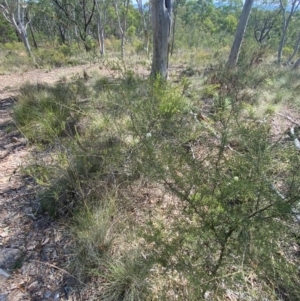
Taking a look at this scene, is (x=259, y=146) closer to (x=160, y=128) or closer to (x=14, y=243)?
(x=160, y=128)

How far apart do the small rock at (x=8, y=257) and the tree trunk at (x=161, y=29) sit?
3.43m

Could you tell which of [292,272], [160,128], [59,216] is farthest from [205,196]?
[59,216]

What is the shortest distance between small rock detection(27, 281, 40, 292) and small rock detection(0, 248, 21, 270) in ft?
0.68

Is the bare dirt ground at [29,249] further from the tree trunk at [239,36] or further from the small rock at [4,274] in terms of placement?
the tree trunk at [239,36]

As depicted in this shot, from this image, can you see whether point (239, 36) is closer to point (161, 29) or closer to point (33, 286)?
point (161, 29)

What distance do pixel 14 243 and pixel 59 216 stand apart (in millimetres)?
353

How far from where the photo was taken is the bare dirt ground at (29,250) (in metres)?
1.31

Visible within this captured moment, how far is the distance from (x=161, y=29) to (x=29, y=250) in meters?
3.97

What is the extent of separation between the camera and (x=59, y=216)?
1.75m

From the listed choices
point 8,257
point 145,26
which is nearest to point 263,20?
point 145,26

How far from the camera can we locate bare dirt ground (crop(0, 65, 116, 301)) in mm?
1308

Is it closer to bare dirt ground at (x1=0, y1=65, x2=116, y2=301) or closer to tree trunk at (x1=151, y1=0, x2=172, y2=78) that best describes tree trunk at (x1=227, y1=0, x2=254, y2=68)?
tree trunk at (x1=151, y1=0, x2=172, y2=78)

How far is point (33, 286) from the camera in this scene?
4.37 feet

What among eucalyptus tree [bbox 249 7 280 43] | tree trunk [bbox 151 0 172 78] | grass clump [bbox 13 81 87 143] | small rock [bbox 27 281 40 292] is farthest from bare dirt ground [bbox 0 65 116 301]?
eucalyptus tree [bbox 249 7 280 43]
